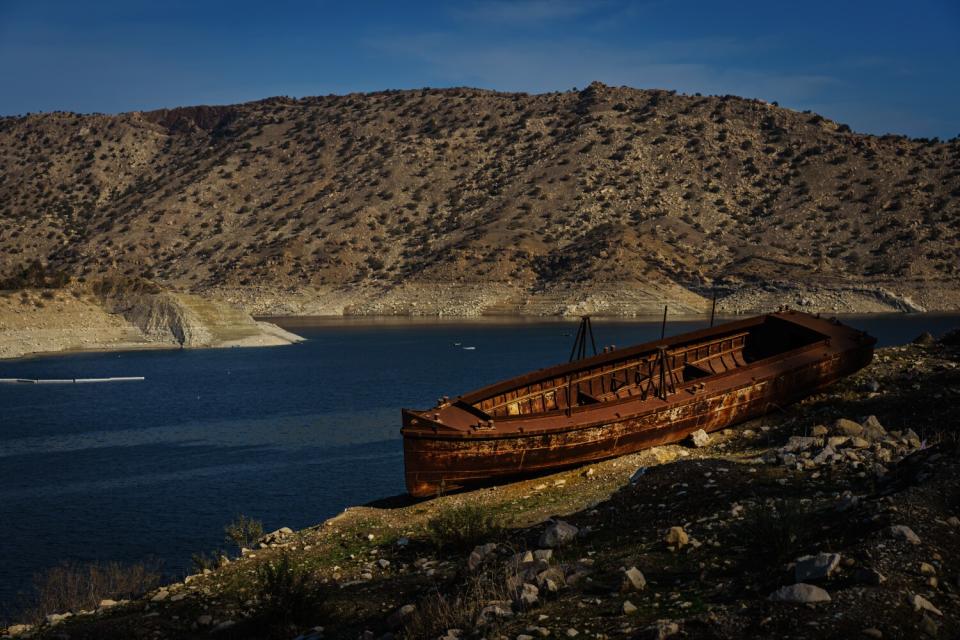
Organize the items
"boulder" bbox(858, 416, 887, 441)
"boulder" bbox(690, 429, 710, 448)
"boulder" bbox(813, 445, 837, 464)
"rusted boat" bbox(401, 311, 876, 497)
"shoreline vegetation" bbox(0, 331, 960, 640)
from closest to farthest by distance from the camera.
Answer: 1. "shoreline vegetation" bbox(0, 331, 960, 640)
2. "boulder" bbox(813, 445, 837, 464)
3. "boulder" bbox(858, 416, 887, 441)
4. "rusted boat" bbox(401, 311, 876, 497)
5. "boulder" bbox(690, 429, 710, 448)

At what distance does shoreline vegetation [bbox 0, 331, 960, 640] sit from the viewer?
10234 millimetres

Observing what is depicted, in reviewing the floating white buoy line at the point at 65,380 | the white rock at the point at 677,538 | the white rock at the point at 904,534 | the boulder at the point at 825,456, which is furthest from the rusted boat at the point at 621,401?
the floating white buoy line at the point at 65,380

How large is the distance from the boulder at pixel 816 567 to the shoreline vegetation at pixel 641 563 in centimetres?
2

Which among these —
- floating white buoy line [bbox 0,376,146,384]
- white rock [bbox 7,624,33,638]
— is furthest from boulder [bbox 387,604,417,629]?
floating white buoy line [bbox 0,376,146,384]

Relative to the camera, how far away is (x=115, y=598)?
737 inches

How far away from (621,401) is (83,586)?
1486 cm

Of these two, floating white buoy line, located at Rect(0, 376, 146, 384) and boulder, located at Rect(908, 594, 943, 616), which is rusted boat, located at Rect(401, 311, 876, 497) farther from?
floating white buoy line, located at Rect(0, 376, 146, 384)

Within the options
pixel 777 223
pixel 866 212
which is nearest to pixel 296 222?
pixel 777 223

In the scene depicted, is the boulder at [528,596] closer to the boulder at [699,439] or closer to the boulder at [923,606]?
the boulder at [923,606]

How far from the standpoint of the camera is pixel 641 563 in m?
13.2

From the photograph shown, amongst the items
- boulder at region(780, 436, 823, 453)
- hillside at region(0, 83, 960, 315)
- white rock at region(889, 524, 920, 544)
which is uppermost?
hillside at region(0, 83, 960, 315)

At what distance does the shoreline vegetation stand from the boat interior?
4.36 meters

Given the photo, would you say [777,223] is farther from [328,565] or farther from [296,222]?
[328,565]

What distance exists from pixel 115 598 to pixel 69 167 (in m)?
188
